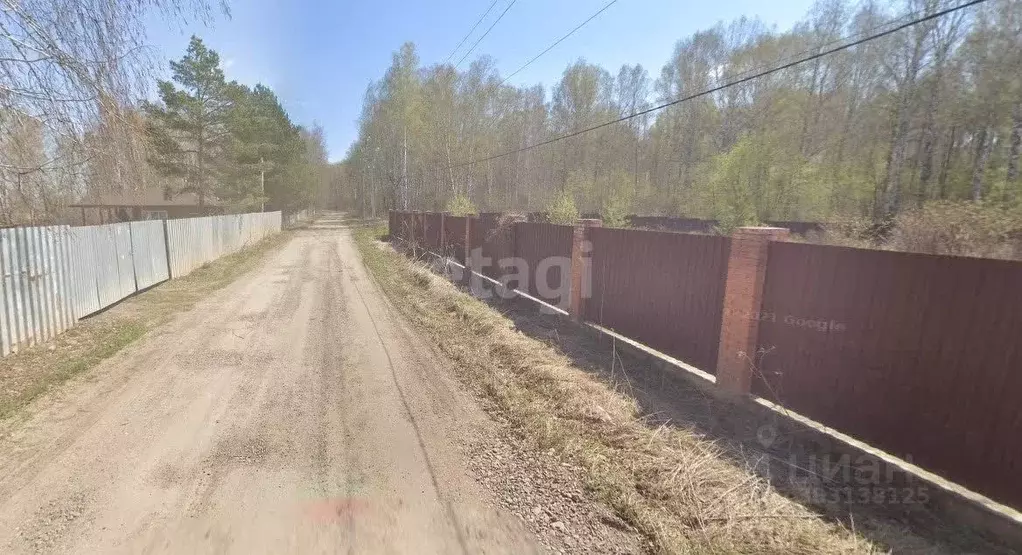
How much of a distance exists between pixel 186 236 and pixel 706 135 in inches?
1261

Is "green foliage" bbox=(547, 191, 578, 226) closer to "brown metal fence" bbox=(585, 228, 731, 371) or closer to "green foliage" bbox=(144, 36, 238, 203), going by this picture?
"brown metal fence" bbox=(585, 228, 731, 371)

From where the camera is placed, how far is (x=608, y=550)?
2.55 m

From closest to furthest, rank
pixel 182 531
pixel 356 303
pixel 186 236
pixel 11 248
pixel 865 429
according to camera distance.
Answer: pixel 182 531
pixel 865 429
pixel 11 248
pixel 356 303
pixel 186 236

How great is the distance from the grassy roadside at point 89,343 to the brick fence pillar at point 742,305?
6848 mm

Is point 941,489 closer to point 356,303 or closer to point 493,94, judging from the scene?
point 356,303

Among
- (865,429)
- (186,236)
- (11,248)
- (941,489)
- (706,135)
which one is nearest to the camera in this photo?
(941,489)

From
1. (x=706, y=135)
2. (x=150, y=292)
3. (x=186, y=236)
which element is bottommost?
(x=150, y=292)

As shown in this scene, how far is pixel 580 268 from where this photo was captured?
7641 millimetres

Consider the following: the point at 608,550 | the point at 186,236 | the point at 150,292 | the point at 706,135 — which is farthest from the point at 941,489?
the point at 706,135

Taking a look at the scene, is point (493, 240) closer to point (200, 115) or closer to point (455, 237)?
point (455, 237)

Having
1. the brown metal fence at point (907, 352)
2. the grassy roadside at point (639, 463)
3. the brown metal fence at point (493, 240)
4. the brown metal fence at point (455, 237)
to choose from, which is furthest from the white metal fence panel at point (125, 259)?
the brown metal fence at point (907, 352)

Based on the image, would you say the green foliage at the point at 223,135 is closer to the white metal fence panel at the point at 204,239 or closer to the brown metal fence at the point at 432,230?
the white metal fence panel at the point at 204,239

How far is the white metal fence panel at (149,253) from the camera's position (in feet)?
31.6

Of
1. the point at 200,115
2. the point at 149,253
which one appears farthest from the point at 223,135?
the point at 149,253
